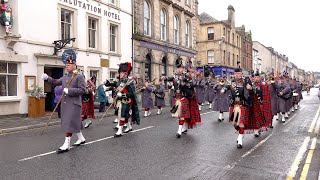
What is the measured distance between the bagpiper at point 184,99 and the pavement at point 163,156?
0.48 m

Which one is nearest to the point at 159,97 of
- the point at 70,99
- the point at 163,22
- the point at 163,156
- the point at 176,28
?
the point at 70,99

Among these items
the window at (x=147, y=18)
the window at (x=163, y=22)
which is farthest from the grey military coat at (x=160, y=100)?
the window at (x=163, y=22)

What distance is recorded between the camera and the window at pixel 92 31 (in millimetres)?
20906

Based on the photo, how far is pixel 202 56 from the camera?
50969 mm

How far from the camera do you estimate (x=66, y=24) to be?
19016mm

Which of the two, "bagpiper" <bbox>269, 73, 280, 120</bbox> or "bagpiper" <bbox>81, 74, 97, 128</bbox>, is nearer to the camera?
"bagpiper" <bbox>81, 74, 97, 128</bbox>

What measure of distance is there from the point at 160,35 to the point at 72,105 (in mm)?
22603

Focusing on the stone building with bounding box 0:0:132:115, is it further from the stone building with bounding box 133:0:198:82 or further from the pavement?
the pavement

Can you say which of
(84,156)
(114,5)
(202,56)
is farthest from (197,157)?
(202,56)

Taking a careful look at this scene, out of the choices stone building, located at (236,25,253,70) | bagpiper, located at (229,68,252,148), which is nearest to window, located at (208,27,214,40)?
stone building, located at (236,25,253,70)

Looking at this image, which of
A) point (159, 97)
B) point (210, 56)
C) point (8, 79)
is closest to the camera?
point (8, 79)

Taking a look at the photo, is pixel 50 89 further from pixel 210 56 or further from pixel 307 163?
pixel 210 56

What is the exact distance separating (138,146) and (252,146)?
287cm

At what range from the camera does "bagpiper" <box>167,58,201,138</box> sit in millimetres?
9750
